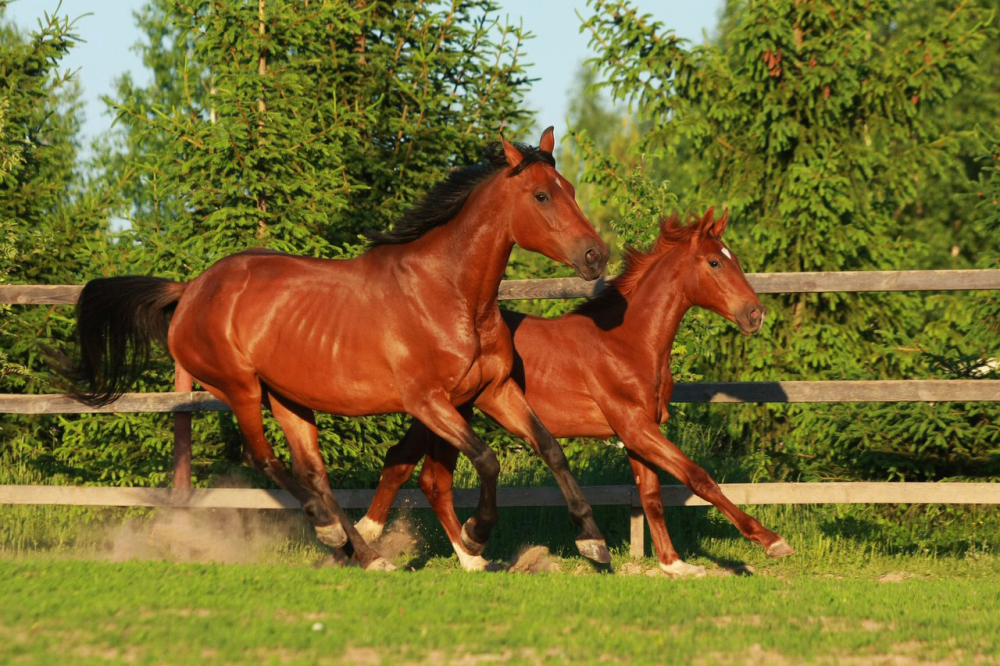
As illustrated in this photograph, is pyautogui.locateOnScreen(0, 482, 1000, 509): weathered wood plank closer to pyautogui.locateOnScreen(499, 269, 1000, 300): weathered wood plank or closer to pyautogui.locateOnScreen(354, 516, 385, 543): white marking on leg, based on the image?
pyautogui.locateOnScreen(354, 516, 385, 543): white marking on leg

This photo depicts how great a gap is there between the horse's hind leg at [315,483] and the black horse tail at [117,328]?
0.95 m

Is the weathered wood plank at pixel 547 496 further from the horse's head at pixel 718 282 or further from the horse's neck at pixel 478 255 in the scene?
the horse's neck at pixel 478 255

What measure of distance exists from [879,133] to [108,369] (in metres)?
7.78

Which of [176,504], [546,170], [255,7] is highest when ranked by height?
Answer: [255,7]

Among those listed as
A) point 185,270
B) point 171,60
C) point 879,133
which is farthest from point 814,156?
point 171,60

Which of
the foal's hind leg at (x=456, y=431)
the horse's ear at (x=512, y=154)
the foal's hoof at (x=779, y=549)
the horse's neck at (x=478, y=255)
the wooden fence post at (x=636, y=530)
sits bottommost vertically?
the wooden fence post at (x=636, y=530)

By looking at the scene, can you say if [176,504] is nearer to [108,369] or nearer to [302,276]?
Answer: [108,369]

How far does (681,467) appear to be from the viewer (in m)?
6.39

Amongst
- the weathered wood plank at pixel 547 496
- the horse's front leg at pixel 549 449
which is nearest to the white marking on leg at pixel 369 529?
the weathered wood plank at pixel 547 496

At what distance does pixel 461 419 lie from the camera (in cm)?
601

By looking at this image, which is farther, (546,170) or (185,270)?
(185,270)

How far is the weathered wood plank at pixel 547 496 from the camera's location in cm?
704

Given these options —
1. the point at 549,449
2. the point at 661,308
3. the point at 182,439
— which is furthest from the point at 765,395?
the point at 182,439

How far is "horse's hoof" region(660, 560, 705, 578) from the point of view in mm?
6473
